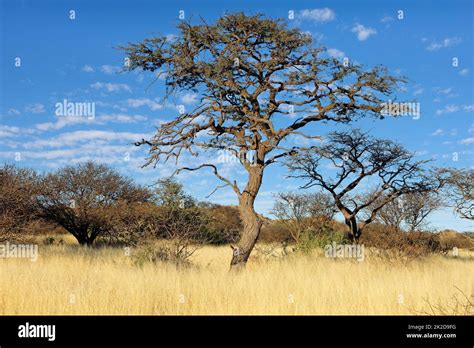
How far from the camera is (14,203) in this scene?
664 inches

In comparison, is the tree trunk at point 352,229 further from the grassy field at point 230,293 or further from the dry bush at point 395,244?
the grassy field at point 230,293

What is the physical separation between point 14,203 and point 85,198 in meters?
10.6

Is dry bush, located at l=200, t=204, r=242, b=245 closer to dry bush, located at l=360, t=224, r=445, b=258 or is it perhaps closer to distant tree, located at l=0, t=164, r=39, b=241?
dry bush, located at l=360, t=224, r=445, b=258

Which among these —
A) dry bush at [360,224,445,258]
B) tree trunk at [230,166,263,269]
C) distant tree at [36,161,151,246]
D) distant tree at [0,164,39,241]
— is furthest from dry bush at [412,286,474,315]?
distant tree at [36,161,151,246]

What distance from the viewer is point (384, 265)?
12.9m

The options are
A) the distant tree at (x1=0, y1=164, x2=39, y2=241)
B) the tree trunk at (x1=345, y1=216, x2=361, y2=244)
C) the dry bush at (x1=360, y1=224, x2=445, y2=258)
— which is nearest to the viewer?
the dry bush at (x1=360, y1=224, x2=445, y2=258)

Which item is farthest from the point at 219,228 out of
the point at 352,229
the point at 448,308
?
the point at 448,308

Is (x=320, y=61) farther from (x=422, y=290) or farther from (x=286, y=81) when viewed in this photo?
(x=422, y=290)

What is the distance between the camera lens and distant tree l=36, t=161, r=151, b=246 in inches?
954

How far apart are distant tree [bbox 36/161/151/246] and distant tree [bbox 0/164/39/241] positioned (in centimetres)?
195

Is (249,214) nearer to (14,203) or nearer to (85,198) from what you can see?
(14,203)

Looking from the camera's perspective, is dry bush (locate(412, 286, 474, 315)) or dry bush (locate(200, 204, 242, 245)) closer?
dry bush (locate(412, 286, 474, 315))

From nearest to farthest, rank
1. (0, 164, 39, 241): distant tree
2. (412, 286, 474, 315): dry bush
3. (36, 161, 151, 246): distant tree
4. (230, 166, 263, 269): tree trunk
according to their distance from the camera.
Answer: (412, 286, 474, 315): dry bush → (230, 166, 263, 269): tree trunk → (0, 164, 39, 241): distant tree → (36, 161, 151, 246): distant tree

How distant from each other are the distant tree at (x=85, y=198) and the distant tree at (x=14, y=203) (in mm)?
1947
